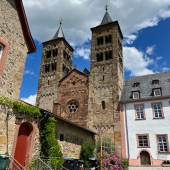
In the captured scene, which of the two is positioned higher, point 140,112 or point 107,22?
point 107,22

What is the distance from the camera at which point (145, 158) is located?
26.9 metres

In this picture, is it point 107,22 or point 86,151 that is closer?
point 86,151

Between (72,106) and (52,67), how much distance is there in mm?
9750

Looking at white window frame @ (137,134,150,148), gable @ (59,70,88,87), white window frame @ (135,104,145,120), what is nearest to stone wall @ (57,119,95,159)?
white window frame @ (137,134,150,148)

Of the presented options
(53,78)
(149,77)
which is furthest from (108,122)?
(53,78)

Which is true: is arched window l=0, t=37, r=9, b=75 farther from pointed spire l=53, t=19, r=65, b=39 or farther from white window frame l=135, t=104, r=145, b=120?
pointed spire l=53, t=19, r=65, b=39

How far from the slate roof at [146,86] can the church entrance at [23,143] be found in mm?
18289

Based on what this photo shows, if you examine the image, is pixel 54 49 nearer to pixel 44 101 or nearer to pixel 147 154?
pixel 44 101

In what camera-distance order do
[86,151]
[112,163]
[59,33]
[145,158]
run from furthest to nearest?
[59,33]
[145,158]
[112,163]
[86,151]

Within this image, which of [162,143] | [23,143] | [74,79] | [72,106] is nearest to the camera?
[23,143]

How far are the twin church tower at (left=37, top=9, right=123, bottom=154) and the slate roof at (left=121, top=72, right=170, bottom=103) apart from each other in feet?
3.85

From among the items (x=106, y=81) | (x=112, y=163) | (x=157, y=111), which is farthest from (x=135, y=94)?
(x=112, y=163)

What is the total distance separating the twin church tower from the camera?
101 ft

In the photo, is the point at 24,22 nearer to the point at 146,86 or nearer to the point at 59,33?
the point at 146,86
